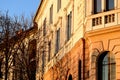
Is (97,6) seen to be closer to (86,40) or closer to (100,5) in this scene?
(100,5)

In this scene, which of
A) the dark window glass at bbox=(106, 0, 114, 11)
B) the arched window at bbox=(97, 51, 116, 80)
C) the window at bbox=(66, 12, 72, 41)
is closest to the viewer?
the arched window at bbox=(97, 51, 116, 80)

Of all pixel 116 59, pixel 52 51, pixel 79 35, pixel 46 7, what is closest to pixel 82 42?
pixel 79 35

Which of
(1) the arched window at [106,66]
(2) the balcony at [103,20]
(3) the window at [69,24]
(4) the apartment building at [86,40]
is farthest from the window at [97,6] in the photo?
(3) the window at [69,24]

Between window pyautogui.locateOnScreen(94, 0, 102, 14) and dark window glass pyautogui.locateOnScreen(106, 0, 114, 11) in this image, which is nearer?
dark window glass pyautogui.locateOnScreen(106, 0, 114, 11)

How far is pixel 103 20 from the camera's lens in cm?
2739

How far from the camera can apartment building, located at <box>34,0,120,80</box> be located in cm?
2689

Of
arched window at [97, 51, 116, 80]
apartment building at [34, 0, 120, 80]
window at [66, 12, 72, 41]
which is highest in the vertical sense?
window at [66, 12, 72, 41]

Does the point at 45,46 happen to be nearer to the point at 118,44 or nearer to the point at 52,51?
the point at 52,51

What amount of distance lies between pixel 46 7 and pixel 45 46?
14.8 feet

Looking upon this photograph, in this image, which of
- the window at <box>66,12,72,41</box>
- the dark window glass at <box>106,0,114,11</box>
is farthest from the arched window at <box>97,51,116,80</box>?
the window at <box>66,12,72,41</box>

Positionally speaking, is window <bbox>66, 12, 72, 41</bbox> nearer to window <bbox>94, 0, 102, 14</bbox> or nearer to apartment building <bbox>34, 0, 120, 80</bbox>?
apartment building <bbox>34, 0, 120, 80</bbox>

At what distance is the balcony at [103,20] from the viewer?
2681cm

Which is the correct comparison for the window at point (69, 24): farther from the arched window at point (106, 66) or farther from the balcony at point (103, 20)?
the arched window at point (106, 66)

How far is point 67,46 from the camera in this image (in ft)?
111
